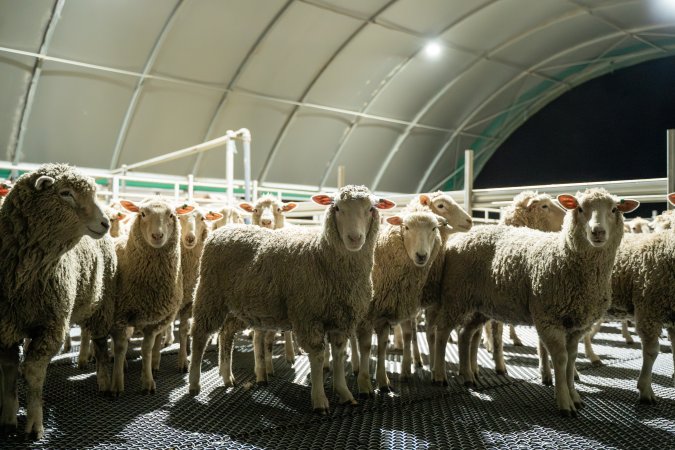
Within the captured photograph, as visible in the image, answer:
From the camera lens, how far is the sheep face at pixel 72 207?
3.07 meters

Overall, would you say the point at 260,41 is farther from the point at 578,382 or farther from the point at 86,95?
the point at 578,382

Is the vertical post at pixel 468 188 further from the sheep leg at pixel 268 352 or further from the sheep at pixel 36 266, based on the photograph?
the sheep at pixel 36 266

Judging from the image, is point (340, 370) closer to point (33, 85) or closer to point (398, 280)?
point (398, 280)

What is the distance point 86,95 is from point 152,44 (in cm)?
173

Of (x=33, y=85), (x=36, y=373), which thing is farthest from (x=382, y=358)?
(x=33, y=85)

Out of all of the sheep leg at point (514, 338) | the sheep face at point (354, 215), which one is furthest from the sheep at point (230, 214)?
the sheep leg at point (514, 338)

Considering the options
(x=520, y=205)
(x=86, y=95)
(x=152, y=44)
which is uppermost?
(x=152, y=44)

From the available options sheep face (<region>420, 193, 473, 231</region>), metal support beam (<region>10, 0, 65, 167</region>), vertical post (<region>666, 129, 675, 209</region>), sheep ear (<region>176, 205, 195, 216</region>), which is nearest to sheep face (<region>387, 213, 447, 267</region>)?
sheep face (<region>420, 193, 473, 231</region>)

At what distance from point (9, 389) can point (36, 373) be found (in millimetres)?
235

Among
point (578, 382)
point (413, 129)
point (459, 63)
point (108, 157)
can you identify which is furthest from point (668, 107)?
point (108, 157)

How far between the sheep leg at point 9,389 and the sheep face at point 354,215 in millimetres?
2032

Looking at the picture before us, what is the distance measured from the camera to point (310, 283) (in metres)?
3.71

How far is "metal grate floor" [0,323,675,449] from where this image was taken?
300 centimetres

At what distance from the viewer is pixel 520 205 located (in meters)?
5.29
